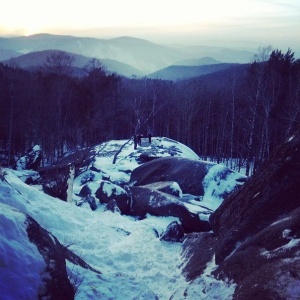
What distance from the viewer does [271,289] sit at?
471cm

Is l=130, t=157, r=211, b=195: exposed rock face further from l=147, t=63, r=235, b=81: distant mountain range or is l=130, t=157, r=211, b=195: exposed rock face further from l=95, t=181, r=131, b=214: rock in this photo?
l=147, t=63, r=235, b=81: distant mountain range

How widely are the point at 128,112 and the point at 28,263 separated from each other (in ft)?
129

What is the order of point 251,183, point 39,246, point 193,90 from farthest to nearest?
point 193,90 → point 251,183 → point 39,246

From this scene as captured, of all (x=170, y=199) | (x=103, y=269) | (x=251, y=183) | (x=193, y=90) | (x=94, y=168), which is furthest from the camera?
(x=193, y=90)

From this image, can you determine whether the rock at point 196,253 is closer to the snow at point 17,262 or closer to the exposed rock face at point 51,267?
the exposed rock face at point 51,267

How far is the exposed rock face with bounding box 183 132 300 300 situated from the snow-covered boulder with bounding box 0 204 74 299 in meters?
2.82

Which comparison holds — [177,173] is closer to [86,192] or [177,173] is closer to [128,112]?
[86,192]

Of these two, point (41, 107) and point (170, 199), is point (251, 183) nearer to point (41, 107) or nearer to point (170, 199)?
point (170, 199)

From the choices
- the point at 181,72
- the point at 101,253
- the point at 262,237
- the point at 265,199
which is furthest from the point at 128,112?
the point at 181,72

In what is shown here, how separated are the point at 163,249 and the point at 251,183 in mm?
3097

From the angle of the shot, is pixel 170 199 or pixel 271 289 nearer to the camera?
pixel 271 289

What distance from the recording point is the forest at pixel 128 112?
28391 mm

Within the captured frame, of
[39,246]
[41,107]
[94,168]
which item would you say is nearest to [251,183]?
[39,246]

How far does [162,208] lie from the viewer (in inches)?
503
